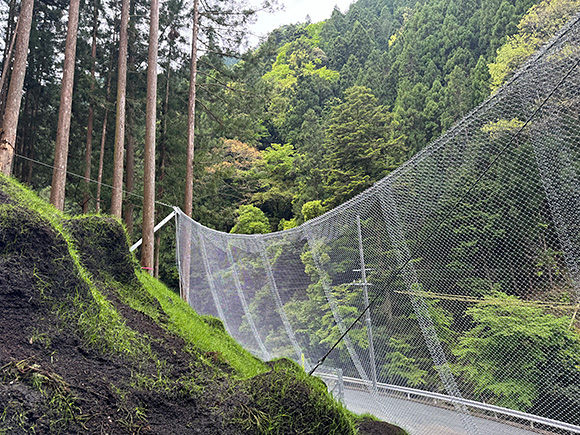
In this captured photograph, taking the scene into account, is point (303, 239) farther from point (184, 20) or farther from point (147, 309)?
point (184, 20)

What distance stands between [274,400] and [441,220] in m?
1.98

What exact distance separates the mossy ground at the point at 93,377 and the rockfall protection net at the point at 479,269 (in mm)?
1543

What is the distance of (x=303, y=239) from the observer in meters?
5.23

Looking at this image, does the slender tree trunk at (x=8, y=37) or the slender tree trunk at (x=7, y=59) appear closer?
the slender tree trunk at (x=7, y=59)

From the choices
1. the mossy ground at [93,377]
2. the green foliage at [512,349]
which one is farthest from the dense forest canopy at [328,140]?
the mossy ground at [93,377]

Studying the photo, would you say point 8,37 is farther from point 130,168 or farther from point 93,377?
point 93,377

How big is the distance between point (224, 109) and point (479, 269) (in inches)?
372

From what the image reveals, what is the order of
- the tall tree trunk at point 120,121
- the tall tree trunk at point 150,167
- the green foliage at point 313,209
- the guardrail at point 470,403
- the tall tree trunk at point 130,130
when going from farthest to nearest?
the green foliage at point 313,209 → the tall tree trunk at point 130,130 → the tall tree trunk at point 120,121 → the tall tree trunk at point 150,167 → the guardrail at point 470,403

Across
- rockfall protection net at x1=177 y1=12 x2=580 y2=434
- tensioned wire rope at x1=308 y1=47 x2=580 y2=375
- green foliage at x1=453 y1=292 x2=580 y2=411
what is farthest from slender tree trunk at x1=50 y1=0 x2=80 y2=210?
green foliage at x1=453 y1=292 x2=580 y2=411

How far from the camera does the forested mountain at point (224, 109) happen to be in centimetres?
1037

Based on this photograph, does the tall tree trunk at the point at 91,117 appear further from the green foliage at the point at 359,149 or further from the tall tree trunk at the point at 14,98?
the green foliage at the point at 359,149

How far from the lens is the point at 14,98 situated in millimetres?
5004

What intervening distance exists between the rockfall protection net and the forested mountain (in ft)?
24.5

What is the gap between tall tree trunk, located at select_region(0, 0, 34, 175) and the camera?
4648mm
